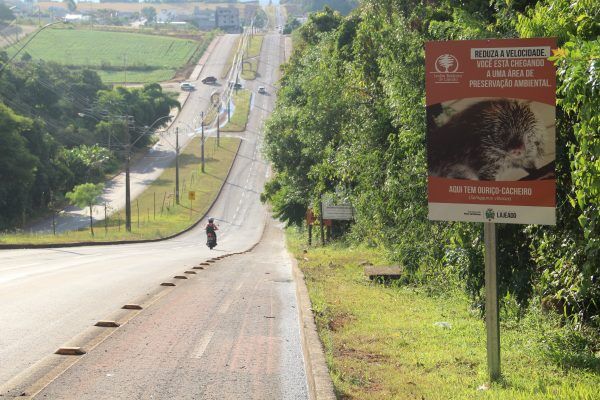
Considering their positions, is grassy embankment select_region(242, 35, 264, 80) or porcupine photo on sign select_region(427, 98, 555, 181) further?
grassy embankment select_region(242, 35, 264, 80)

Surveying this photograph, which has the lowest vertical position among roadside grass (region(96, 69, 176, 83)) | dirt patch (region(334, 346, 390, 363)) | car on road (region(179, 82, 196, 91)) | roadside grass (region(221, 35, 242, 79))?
dirt patch (region(334, 346, 390, 363))

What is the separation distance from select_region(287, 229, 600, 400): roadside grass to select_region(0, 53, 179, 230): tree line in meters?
40.1

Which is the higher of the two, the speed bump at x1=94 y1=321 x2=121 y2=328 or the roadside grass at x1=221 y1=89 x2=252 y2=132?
the roadside grass at x1=221 y1=89 x2=252 y2=132

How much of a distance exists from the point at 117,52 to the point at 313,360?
169778mm

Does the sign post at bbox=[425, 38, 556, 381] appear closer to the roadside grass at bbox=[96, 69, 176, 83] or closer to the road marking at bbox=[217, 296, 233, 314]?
the road marking at bbox=[217, 296, 233, 314]

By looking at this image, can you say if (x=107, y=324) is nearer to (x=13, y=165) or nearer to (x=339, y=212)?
(x=339, y=212)

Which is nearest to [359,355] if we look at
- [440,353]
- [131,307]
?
[440,353]

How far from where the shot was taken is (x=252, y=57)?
155375 mm

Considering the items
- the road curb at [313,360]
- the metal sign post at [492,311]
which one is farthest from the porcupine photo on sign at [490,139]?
the road curb at [313,360]

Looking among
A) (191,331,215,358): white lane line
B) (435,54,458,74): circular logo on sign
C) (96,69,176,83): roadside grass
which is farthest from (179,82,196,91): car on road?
(435,54,458,74): circular logo on sign

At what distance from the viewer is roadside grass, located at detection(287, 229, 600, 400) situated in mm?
7586

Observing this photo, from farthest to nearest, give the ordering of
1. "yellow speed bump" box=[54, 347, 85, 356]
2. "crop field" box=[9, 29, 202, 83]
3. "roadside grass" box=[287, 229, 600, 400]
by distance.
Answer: "crop field" box=[9, 29, 202, 83] < "yellow speed bump" box=[54, 347, 85, 356] < "roadside grass" box=[287, 229, 600, 400]

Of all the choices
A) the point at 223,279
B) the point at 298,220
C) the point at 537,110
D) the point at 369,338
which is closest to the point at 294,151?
the point at 298,220

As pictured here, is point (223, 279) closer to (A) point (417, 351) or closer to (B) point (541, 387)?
(A) point (417, 351)
